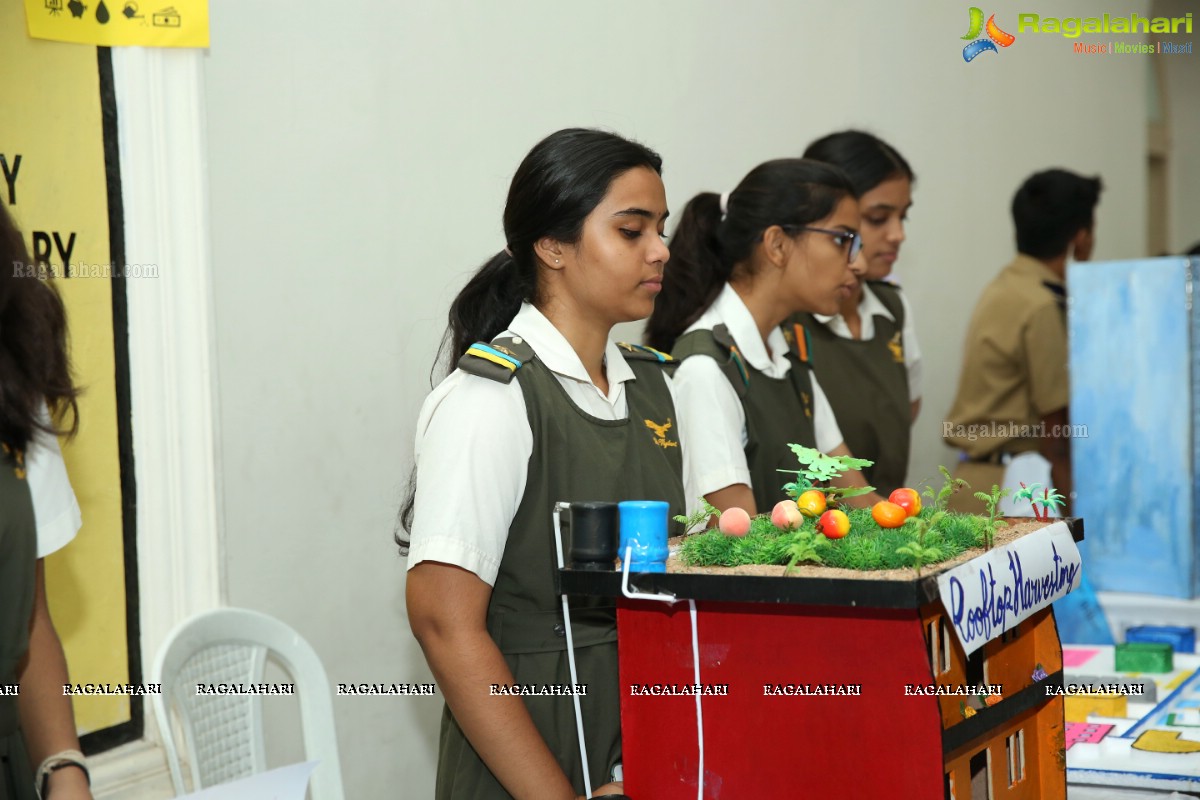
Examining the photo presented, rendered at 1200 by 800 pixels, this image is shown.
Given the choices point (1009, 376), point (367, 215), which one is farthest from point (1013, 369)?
point (367, 215)

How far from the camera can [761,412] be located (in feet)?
7.41

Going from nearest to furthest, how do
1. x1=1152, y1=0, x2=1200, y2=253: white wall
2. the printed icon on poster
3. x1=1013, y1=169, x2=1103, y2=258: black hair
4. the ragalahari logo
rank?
the printed icon on poster → x1=1013, y1=169, x2=1103, y2=258: black hair → the ragalahari logo → x1=1152, y1=0, x2=1200, y2=253: white wall

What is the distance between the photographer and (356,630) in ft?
8.12

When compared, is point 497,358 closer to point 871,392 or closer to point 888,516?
point 888,516

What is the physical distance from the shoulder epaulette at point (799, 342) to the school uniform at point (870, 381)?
0.14 m

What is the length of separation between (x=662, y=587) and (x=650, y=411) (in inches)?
19.4

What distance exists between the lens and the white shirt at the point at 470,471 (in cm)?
143

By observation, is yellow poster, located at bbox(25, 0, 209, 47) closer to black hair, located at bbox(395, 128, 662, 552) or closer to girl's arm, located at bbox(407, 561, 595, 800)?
black hair, located at bbox(395, 128, 662, 552)

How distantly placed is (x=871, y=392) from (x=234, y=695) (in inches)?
66.9

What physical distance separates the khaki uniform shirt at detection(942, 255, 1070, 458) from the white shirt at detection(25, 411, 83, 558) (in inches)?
109

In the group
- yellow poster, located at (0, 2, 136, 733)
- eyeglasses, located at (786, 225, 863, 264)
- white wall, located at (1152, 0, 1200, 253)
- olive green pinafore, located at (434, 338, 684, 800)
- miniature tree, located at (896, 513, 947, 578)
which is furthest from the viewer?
white wall, located at (1152, 0, 1200, 253)

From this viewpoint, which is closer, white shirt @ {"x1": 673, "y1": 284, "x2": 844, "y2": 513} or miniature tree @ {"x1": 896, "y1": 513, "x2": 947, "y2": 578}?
miniature tree @ {"x1": 896, "y1": 513, "x2": 947, "y2": 578}

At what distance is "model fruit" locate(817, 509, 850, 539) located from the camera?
1.28 m

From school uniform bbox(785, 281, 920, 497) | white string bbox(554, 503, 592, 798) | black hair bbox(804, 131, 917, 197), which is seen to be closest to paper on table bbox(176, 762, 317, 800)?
white string bbox(554, 503, 592, 798)
